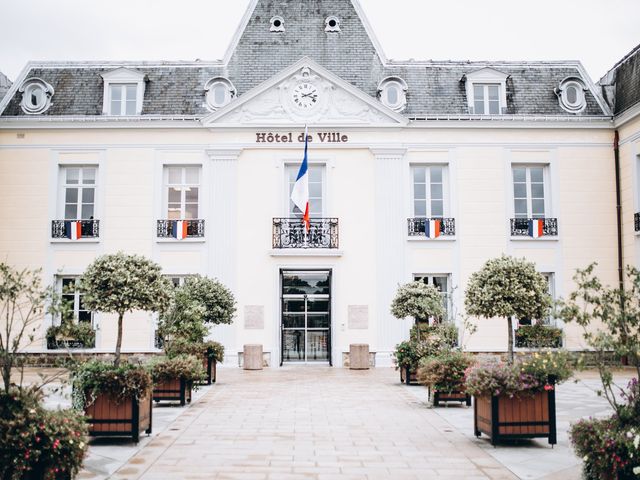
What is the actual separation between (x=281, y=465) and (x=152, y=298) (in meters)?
3.51

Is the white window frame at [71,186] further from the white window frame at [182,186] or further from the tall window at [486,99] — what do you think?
the tall window at [486,99]

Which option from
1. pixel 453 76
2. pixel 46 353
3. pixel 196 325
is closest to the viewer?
pixel 196 325

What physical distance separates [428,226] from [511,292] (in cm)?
1095

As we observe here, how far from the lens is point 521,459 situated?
28.6 ft

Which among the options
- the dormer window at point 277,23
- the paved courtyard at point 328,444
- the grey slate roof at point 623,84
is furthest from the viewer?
the dormer window at point 277,23

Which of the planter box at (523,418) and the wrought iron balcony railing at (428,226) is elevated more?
the wrought iron balcony railing at (428,226)

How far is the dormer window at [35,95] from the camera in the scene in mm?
22484

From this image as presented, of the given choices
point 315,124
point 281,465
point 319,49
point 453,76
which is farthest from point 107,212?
point 281,465

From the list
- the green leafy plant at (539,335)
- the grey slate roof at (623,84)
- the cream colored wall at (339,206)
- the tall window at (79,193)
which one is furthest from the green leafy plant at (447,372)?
the tall window at (79,193)

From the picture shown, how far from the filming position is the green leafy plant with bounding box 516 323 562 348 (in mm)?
21031

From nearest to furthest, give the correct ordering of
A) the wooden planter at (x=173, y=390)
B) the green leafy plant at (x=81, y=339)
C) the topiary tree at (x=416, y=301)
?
the wooden planter at (x=173, y=390)
the topiary tree at (x=416, y=301)
the green leafy plant at (x=81, y=339)

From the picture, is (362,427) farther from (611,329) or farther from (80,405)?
(611,329)

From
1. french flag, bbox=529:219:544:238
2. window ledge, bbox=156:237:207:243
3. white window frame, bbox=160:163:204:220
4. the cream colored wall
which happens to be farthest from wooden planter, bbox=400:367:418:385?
white window frame, bbox=160:163:204:220

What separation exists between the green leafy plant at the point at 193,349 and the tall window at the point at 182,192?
21.0ft
